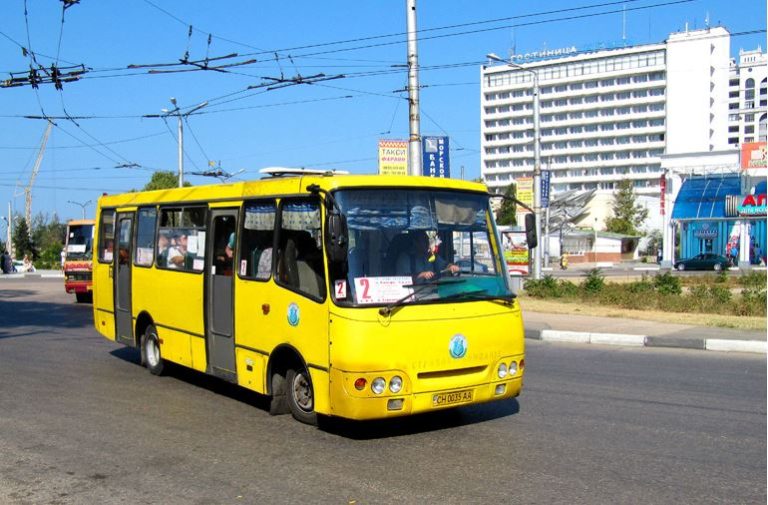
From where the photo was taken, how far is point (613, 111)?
384ft

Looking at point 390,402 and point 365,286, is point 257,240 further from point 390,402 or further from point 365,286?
point 390,402

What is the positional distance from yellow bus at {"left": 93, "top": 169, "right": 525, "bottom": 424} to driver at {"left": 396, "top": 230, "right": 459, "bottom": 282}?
0.03 ft

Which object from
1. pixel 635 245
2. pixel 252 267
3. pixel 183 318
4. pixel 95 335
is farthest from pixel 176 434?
pixel 635 245

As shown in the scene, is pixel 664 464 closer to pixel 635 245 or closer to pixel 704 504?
pixel 704 504

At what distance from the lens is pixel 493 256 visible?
25.8 feet

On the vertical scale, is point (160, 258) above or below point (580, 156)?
below

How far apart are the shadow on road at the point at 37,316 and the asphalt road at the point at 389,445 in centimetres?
680

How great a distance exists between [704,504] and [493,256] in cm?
316

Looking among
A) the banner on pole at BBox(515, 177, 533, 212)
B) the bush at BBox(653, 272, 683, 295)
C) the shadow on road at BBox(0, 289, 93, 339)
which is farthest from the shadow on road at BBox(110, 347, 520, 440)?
the banner on pole at BBox(515, 177, 533, 212)

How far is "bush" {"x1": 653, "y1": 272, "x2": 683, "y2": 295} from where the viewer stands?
21609mm

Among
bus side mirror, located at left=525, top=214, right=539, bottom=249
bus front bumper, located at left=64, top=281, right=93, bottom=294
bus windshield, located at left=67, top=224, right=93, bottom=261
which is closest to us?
bus side mirror, located at left=525, top=214, right=539, bottom=249

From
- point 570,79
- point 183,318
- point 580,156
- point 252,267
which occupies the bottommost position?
point 183,318

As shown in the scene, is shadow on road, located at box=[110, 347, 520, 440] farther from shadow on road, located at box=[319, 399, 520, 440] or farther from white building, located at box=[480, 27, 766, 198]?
white building, located at box=[480, 27, 766, 198]

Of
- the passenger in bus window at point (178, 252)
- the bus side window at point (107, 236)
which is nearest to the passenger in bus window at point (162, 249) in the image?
the passenger in bus window at point (178, 252)
